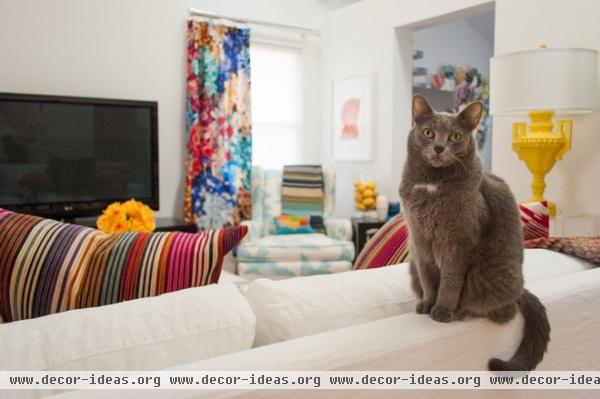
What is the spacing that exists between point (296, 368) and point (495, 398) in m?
0.43

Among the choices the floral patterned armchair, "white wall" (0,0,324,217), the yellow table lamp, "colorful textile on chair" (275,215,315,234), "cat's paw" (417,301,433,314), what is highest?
"white wall" (0,0,324,217)

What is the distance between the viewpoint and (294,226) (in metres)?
4.06

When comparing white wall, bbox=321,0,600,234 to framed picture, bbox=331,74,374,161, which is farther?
framed picture, bbox=331,74,374,161

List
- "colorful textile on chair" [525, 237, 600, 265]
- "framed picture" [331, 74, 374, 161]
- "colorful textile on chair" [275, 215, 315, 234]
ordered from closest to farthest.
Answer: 1. "colorful textile on chair" [525, 237, 600, 265]
2. "colorful textile on chair" [275, 215, 315, 234]
3. "framed picture" [331, 74, 374, 161]

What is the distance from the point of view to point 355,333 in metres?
0.79

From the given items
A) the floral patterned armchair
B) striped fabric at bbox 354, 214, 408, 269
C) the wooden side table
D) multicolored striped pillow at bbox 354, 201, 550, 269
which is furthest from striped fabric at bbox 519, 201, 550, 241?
the wooden side table

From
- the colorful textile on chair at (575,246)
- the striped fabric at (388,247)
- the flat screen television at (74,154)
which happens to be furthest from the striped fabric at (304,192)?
the colorful textile on chair at (575,246)

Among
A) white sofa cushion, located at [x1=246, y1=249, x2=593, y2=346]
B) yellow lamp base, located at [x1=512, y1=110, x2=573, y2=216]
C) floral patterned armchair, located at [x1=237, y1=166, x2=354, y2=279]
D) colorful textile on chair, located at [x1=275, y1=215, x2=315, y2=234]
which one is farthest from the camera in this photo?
colorful textile on chair, located at [x1=275, y1=215, x2=315, y2=234]

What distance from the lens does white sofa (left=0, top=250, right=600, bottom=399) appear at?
0.71m

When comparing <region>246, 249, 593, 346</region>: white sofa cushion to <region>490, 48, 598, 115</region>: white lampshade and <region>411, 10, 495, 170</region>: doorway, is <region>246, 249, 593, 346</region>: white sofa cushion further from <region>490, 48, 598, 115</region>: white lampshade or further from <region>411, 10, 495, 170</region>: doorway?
<region>411, 10, 495, 170</region>: doorway

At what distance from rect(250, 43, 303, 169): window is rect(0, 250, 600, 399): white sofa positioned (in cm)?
379

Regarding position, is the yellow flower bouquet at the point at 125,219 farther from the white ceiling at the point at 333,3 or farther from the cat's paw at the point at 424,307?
the white ceiling at the point at 333,3

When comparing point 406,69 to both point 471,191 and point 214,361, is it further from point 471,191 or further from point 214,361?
point 214,361

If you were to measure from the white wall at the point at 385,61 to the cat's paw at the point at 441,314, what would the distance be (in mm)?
3383
